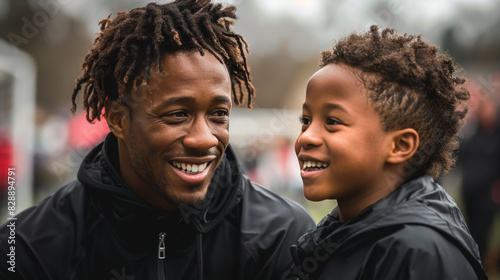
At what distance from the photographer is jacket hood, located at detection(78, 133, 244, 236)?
2643 mm

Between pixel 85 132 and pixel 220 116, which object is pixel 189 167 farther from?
pixel 85 132

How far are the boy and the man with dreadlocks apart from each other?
44 cm

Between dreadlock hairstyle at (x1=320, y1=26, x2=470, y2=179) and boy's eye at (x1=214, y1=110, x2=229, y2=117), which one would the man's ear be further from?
dreadlock hairstyle at (x1=320, y1=26, x2=470, y2=179)

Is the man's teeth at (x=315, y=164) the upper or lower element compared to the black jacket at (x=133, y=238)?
upper

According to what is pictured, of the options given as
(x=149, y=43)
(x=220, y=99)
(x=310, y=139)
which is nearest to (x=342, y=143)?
(x=310, y=139)

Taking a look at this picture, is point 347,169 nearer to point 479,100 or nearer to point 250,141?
point 479,100

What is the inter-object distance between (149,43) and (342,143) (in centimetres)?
108

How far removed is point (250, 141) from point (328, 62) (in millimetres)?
12236

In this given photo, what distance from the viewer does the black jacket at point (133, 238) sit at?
2.61 meters

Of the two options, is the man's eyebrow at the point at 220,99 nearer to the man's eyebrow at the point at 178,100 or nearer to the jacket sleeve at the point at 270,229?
the man's eyebrow at the point at 178,100

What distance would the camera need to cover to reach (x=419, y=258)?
6.23 feet

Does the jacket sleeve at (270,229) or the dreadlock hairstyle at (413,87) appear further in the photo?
the jacket sleeve at (270,229)

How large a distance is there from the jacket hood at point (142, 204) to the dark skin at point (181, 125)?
0.09 meters

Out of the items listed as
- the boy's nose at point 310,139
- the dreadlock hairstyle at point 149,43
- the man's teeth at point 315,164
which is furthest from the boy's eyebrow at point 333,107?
the dreadlock hairstyle at point 149,43
